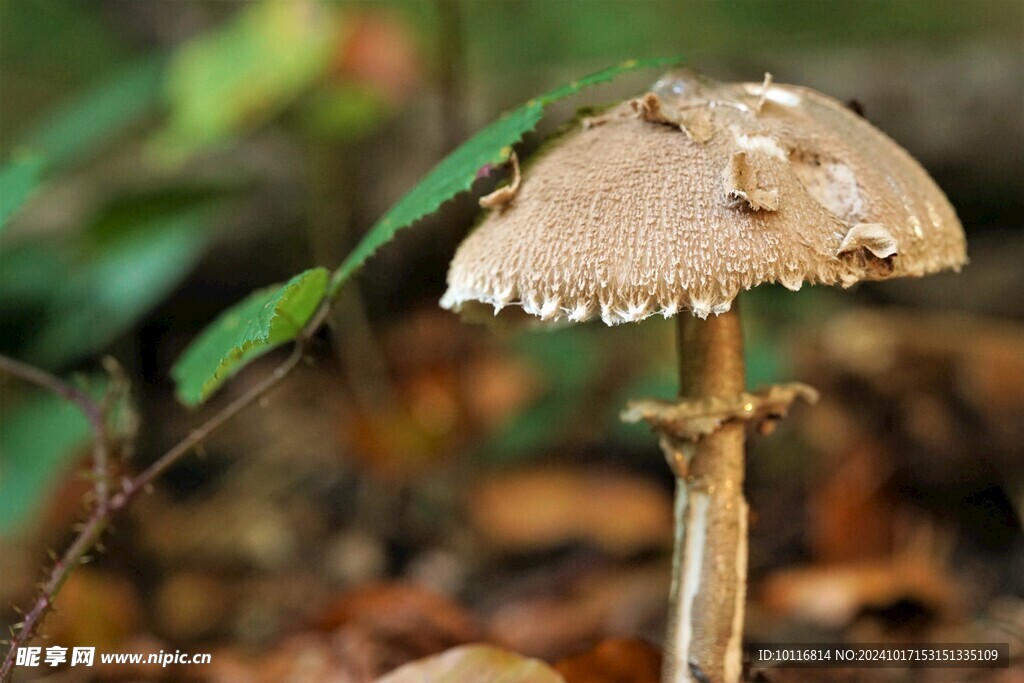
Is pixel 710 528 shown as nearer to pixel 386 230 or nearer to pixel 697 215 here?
pixel 697 215

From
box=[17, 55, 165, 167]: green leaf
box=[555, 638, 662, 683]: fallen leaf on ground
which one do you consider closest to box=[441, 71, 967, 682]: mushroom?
box=[555, 638, 662, 683]: fallen leaf on ground

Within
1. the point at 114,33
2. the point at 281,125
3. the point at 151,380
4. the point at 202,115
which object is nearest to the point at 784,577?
the point at 202,115

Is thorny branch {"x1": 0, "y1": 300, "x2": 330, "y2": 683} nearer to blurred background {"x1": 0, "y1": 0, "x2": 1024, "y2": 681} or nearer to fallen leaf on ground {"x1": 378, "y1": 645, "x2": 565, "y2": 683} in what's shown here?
blurred background {"x1": 0, "y1": 0, "x2": 1024, "y2": 681}

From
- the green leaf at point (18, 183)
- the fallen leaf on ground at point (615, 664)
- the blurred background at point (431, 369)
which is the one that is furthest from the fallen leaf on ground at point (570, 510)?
the green leaf at point (18, 183)

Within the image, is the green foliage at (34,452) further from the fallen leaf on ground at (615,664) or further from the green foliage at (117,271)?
the fallen leaf on ground at (615,664)

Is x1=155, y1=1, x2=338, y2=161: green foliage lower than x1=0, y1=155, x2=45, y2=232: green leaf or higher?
higher

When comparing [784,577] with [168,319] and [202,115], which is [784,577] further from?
[168,319]

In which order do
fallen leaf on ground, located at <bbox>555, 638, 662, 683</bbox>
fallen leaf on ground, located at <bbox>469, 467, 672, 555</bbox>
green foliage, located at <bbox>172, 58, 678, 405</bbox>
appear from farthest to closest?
1. fallen leaf on ground, located at <bbox>469, 467, 672, 555</bbox>
2. fallen leaf on ground, located at <bbox>555, 638, 662, 683</bbox>
3. green foliage, located at <bbox>172, 58, 678, 405</bbox>
